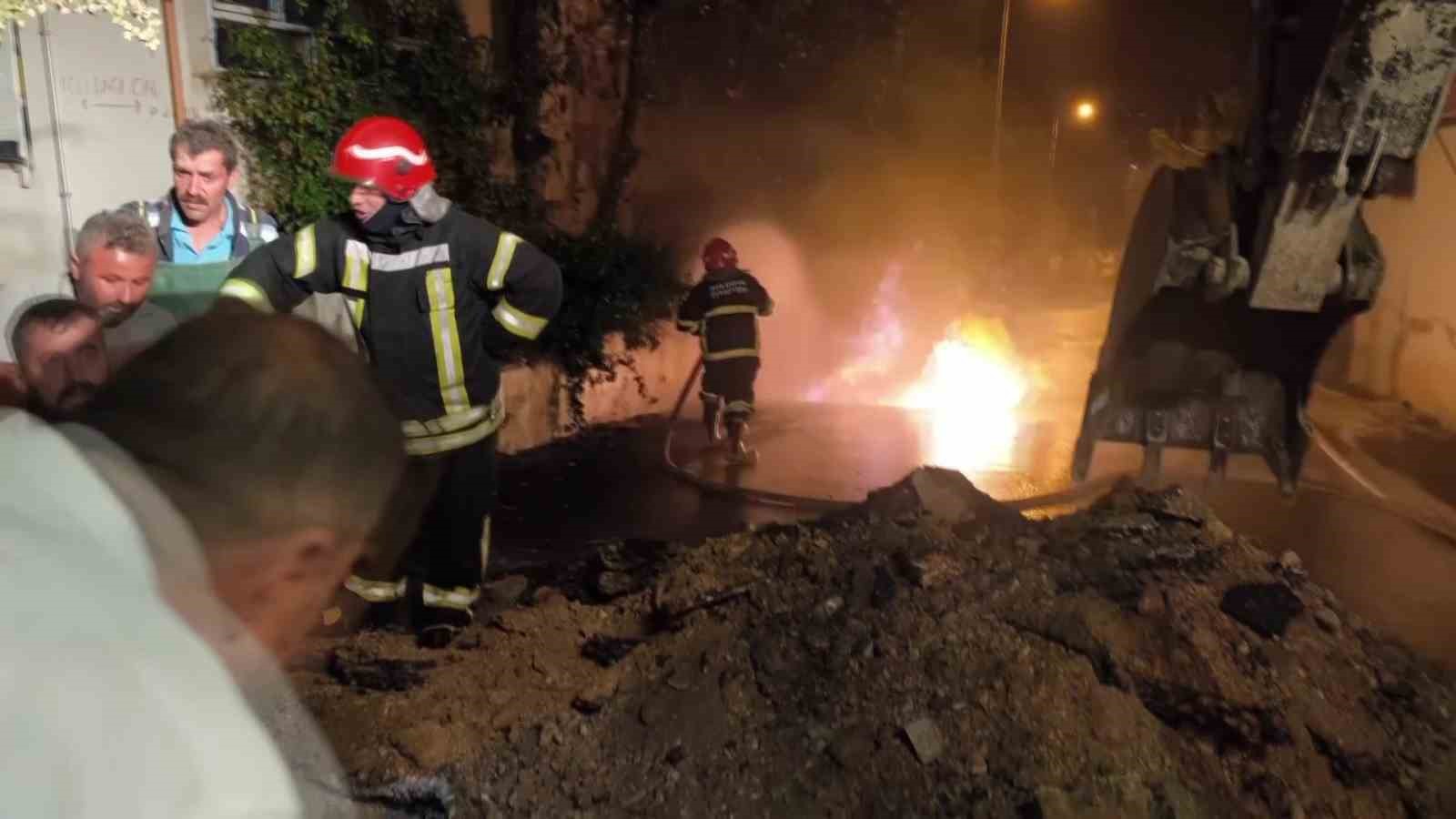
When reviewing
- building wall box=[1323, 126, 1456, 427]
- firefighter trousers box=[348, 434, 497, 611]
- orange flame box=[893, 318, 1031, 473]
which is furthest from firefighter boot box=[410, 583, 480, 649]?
building wall box=[1323, 126, 1456, 427]

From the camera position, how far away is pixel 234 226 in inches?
186

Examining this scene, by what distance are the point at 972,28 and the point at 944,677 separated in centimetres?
1519

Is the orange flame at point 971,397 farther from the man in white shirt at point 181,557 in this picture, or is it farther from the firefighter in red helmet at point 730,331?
the man in white shirt at point 181,557

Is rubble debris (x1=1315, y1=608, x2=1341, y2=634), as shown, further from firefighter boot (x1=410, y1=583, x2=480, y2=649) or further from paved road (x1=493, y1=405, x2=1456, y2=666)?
firefighter boot (x1=410, y1=583, x2=480, y2=649)

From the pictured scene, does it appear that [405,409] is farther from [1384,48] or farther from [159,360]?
[1384,48]

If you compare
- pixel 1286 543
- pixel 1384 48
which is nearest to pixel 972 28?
pixel 1286 543

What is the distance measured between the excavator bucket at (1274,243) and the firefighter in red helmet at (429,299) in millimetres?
2691

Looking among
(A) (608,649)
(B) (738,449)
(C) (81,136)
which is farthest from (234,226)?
(B) (738,449)

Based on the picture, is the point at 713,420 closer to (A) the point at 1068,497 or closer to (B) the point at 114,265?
(A) the point at 1068,497

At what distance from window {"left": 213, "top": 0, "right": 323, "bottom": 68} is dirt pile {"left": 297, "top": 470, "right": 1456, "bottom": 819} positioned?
171 inches

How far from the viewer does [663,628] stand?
13.9 feet

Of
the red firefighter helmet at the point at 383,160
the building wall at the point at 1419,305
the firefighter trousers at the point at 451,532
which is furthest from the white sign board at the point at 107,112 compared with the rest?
the building wall at the point at 1419,305

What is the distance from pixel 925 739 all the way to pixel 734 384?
17.9 ft

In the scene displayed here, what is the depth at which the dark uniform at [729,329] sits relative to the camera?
855cm
